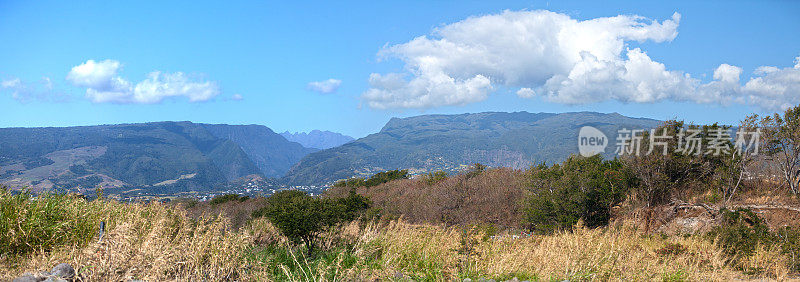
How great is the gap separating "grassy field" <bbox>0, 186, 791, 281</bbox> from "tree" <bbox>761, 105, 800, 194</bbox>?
859 cm

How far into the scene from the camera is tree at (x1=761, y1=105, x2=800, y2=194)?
13.5m

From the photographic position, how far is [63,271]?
4477 mm

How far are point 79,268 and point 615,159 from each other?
1790 cm

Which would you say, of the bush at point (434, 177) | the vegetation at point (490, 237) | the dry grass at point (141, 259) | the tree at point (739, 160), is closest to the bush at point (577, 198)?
the vegetation at point (490, 237)

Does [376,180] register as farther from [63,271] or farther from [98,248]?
[63,271]

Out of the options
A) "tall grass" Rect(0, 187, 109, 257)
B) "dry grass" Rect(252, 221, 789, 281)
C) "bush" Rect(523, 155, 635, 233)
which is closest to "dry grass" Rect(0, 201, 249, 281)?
"tall grass" Rect(0, 187, 109, 257)

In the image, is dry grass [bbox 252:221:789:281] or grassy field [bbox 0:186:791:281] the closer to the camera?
grassy field [bbox 0:186:791:281]

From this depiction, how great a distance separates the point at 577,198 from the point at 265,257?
1074cm

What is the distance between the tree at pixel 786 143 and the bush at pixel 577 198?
182 inches

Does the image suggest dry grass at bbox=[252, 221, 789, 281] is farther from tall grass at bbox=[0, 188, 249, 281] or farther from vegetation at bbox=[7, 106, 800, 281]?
tall grass at bbox=[0, 188, 249, 281]

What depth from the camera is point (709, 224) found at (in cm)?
1146

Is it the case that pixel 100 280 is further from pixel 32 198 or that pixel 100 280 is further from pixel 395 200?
pixel 395 200

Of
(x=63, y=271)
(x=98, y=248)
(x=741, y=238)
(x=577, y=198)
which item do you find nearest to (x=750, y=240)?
(x=741, y=238)

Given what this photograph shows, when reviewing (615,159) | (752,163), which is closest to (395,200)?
(615,159)
